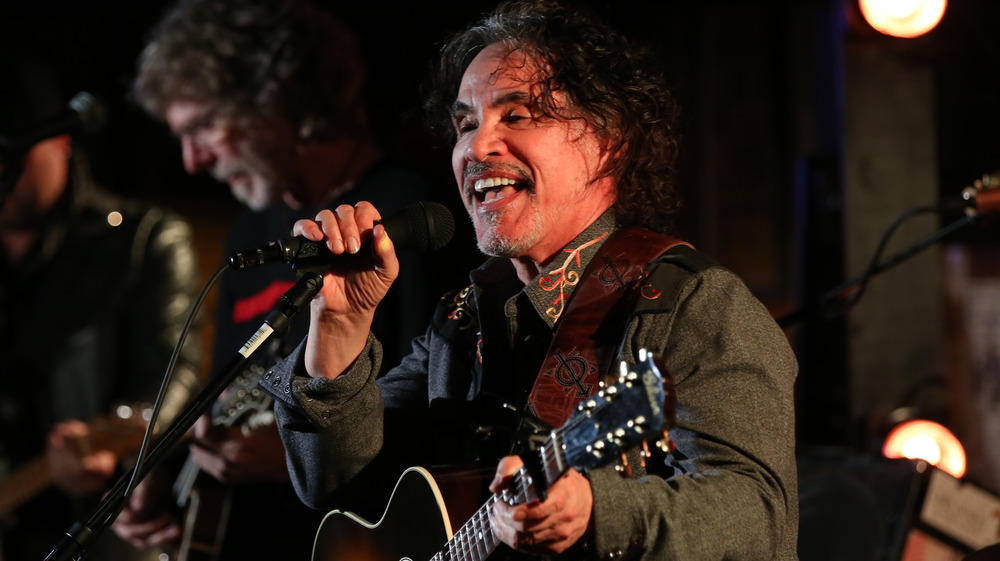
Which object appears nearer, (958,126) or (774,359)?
(774,359)

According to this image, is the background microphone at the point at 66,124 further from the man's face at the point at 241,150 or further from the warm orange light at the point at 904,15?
the warm orange light at the point at 904,15

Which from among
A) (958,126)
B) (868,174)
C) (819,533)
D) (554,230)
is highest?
(958,126)

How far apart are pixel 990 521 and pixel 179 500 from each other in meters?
2.35

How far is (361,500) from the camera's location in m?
2.15

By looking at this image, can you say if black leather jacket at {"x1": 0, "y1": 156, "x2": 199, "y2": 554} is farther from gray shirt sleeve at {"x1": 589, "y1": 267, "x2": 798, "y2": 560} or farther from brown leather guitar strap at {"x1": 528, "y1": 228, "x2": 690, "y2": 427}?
gray shirt sleeve at {"x1": 589, "y1": 267, "x2": 798, "y2": 560}

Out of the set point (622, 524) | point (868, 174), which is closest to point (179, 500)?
point (622, 524)

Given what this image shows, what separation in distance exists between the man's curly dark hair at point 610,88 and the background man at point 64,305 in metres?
2.38

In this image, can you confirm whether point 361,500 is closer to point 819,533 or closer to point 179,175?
point 819,533

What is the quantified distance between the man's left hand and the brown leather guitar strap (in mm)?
330

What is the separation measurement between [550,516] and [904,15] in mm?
2760

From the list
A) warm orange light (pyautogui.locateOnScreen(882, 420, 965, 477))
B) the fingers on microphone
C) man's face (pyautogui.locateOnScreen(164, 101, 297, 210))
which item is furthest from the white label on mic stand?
warm orange light (pyautogui.locateOnScreen(882, 420, 965, 477))

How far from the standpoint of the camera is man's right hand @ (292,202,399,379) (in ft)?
5.96

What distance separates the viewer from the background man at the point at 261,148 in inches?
110

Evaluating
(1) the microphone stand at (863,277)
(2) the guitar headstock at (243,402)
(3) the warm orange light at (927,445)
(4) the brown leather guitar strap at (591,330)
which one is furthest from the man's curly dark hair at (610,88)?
(3) the warm orange light at (927,445)
